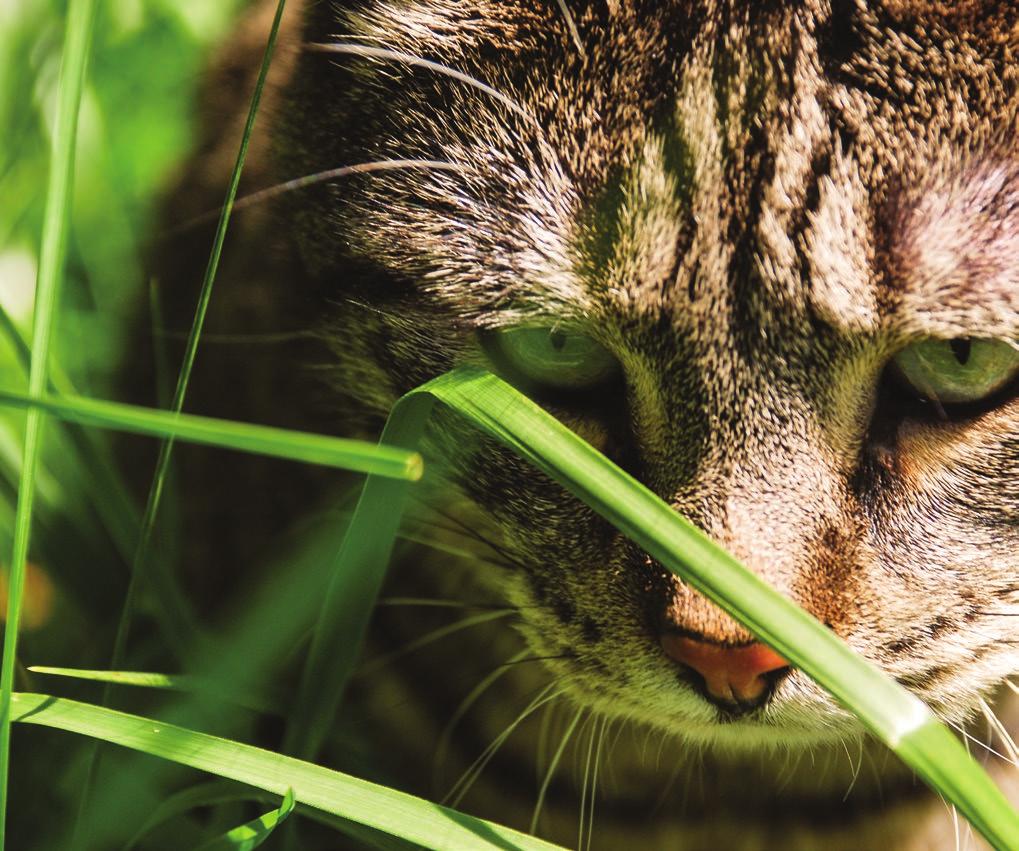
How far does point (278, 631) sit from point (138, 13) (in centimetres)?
126

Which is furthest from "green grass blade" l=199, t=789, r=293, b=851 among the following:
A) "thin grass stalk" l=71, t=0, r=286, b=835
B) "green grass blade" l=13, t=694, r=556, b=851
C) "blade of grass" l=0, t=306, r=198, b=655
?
"blade of grass" l=0, t=306, r=198, b=655

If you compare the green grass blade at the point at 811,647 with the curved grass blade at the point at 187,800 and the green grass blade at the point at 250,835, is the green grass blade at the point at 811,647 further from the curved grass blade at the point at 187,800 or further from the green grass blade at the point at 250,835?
the curved grass blade at the point at 187,800

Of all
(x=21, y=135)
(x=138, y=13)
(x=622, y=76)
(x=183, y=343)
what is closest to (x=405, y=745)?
(x=183, y=343)

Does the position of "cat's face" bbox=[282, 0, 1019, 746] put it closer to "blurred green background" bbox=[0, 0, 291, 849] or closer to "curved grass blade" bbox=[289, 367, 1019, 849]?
"curved grass blade" bbox=[289, 367, 1019, 849]

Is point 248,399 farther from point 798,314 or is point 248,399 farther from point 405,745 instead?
point 798,314

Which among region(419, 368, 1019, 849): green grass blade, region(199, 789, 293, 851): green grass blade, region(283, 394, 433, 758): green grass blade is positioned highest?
region(419, 368, 1019, 849): green grass blade

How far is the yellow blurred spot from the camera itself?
1221 millimetres

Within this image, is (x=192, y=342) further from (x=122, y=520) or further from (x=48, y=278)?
(x=122, y=520)

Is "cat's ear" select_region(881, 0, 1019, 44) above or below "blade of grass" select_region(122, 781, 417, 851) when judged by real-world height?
above

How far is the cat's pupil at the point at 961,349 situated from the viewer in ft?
2.57

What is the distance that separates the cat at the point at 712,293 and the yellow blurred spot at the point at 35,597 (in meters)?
0.53

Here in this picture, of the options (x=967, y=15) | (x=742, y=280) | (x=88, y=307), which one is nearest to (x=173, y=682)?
(x=742, y=280)

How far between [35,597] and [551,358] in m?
0.73

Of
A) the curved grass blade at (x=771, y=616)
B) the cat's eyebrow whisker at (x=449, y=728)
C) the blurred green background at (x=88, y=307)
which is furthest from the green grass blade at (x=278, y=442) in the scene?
the cat's eyebrow whisker at (x=449, y=728)
